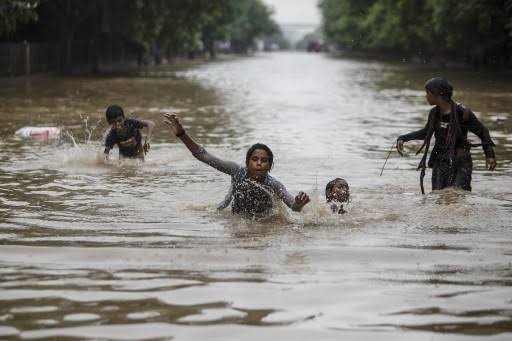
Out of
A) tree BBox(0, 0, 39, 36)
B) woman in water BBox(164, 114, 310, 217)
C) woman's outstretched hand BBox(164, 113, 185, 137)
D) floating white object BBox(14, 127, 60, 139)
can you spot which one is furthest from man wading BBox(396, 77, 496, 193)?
tree BBox(0, 0, 39, 36)

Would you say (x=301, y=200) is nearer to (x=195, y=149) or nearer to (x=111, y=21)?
(x=195, y=149)

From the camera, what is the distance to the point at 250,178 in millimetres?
8617

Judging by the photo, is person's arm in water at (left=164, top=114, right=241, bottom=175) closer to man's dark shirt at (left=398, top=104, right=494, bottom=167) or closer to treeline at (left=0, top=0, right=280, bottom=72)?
man's dark shirt at (left=398, top=104, right=494, bottom=167)

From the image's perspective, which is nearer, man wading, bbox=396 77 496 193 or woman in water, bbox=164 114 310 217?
woman in water, bbox=164 114 310 217

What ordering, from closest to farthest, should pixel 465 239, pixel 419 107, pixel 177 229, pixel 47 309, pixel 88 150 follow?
1. pixel 47 309
2. pixel 465 239
3. pixel 177 229
4. pixel 88 150
5. pixel 419 107

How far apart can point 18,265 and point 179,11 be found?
3989 cm

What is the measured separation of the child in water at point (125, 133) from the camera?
12.8 m

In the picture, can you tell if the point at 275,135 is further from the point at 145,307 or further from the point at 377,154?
the point at 145,307

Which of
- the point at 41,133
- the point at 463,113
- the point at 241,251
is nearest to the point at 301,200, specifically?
the point at 241,251

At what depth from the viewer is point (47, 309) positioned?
17.6 feet

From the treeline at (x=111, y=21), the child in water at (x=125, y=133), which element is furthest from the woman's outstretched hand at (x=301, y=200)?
the treeline at (x=111, y=21)

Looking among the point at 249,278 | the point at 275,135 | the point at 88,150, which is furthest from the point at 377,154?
the point at 249,278

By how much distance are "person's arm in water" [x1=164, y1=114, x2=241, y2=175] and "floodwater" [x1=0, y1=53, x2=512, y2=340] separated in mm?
529

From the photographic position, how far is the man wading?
9.25 metres
